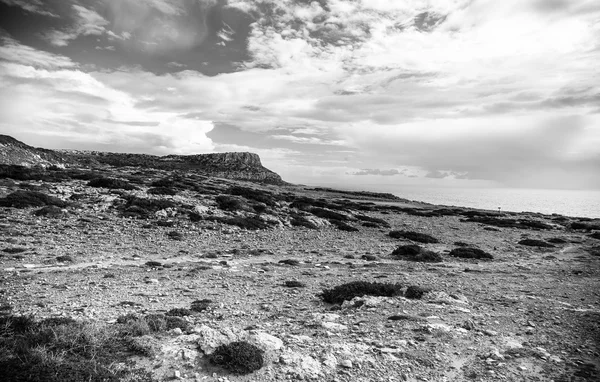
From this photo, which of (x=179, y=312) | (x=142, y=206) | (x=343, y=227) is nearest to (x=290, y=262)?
(x=179, y=312)

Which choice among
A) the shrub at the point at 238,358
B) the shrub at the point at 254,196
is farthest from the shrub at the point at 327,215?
the shrub at the point at 238,358

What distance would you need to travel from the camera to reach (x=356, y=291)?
11234 millimetres

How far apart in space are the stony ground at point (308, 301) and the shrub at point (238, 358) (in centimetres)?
14

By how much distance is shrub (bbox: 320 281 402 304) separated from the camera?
1083 cm

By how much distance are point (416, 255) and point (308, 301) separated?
35.8 ft

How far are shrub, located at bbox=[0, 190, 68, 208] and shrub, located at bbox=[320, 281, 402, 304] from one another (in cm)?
2093

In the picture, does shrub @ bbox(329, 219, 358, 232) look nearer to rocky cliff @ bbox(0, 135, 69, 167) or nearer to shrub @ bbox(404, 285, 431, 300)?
shrub @ bbox(404, 285, 431, 300)

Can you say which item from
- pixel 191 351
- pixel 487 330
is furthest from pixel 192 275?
pixel 487 330

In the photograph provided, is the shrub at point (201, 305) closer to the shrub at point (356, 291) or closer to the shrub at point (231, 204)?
the shrub at point (356, 291)

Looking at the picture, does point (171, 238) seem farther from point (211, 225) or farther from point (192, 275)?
point (192, 275)

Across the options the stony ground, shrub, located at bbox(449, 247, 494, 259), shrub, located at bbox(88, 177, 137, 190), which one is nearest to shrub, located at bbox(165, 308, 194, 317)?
the stony ground

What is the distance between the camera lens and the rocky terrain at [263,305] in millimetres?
6375

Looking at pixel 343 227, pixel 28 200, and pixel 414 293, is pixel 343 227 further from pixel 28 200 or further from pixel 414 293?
pixel 28 200

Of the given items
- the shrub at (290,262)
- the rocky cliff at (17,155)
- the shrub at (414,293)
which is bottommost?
the shrub at (290,262)
